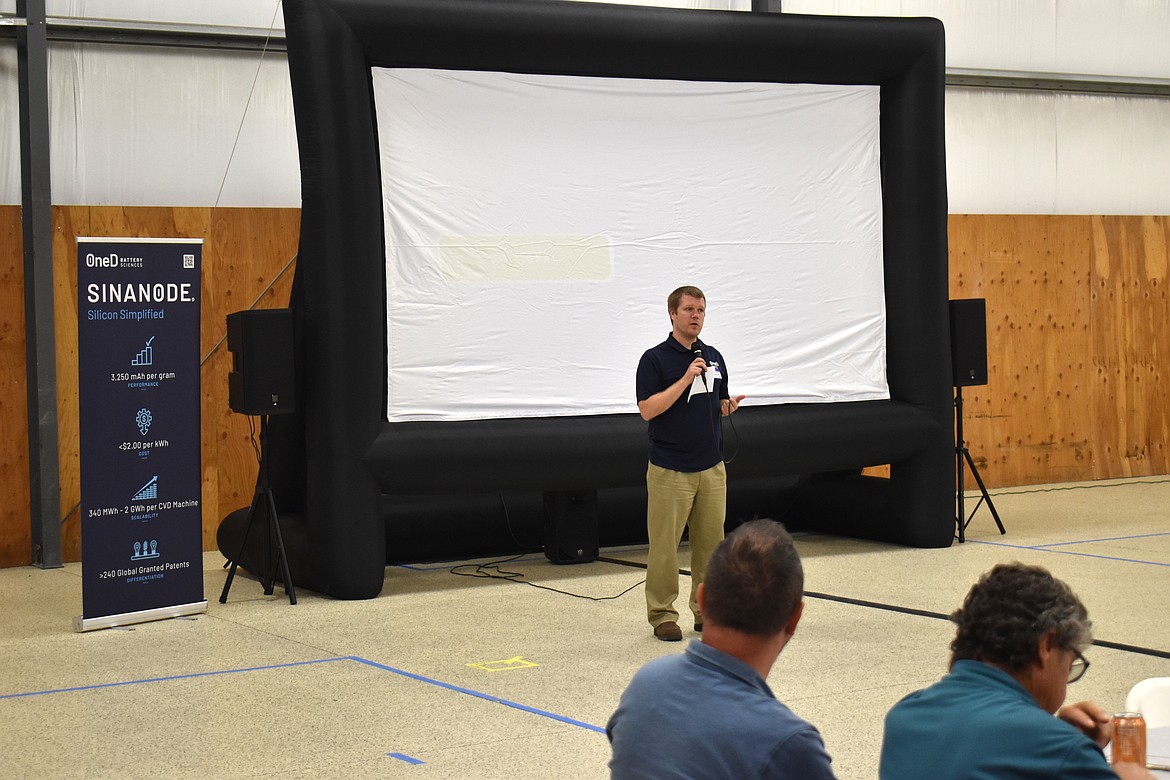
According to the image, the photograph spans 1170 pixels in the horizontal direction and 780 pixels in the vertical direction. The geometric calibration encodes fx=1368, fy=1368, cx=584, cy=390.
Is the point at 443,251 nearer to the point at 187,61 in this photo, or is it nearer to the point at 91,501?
the point at 91,501

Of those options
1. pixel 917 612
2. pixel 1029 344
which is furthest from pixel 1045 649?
pixel 1029 344

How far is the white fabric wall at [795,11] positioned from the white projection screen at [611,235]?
8.00 ft

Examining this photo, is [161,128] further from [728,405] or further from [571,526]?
[728,405]

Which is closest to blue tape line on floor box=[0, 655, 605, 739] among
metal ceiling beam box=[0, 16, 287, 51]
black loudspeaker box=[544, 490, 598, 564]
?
black loudspeaker box=[544, 490, 598, 564]

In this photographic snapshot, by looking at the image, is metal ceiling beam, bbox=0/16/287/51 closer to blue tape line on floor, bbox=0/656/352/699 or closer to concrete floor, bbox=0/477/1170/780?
concrete floor, bbox=0/477/1170/780

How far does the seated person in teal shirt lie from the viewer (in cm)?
195

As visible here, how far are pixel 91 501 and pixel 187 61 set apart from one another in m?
3.99

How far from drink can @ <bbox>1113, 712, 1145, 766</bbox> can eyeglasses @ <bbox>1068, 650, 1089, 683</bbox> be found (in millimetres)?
95

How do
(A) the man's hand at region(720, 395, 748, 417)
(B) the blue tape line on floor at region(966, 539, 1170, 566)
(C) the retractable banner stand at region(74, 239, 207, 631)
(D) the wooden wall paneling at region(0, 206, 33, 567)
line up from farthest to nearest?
(D) the wooden wall paneling at region(0, 206, 33, 567) → (B) the blue tape line on floor at region(966, 539, 1170, 566) → (C) the retractable banner stand at region(74, 239, 207, 631) → (A) the man's hand at region(720, 395, 748, 417)

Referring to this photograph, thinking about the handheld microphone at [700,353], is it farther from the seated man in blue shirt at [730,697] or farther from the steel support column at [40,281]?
the steel support column at [40,281]

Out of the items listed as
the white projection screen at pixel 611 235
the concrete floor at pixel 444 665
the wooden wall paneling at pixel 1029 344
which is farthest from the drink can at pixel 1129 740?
the wooden wall paneling at pixel 1029 344

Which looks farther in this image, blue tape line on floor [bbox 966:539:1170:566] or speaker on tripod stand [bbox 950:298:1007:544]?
speaker on tripod stand [bbox 950:298:1007:544]

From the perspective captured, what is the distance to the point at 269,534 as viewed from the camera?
7.69 meters

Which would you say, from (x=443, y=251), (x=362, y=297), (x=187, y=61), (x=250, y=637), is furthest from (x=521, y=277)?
(x=187, y=61)
